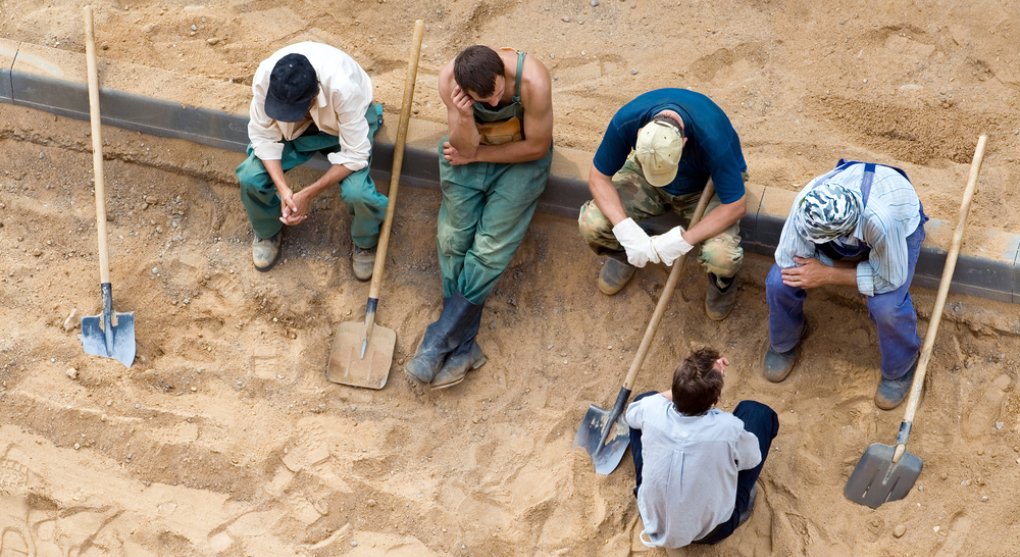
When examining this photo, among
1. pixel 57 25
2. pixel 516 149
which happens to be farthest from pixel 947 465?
pixel 57 25

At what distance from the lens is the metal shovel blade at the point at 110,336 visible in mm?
5035

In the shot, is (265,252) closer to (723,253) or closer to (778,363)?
(723,253)

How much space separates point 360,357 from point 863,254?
2189 mm

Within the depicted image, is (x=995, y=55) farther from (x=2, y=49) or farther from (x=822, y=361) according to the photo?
(x=2, y=49)

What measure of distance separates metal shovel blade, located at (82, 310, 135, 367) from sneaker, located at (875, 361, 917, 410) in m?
3.24

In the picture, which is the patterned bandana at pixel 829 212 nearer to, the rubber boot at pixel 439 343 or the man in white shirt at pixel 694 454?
the man in white shirt at pixel 694 454

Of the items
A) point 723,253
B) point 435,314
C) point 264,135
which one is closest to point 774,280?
point 723,253

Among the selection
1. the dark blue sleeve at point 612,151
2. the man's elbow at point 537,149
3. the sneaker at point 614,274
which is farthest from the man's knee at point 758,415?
the man's elbow at point 537,149

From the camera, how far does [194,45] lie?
581cm

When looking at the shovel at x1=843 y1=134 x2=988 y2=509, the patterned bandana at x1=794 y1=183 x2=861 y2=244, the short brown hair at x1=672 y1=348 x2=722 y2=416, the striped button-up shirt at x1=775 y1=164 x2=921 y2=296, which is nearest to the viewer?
the short brown hair at x1=672 y1=348 x2=722 y2=416

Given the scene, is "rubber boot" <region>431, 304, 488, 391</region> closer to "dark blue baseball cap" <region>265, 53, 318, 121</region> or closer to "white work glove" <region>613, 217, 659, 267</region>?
"white work glove" <region>613, 217, 659, 267</region>

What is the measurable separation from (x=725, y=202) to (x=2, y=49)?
357 centimetres

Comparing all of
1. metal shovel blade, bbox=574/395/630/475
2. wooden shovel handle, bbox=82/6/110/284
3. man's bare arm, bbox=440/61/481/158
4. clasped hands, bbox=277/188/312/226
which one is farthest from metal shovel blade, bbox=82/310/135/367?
metal shovel blade, bbox=574/395/630/475

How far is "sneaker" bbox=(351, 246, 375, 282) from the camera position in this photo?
207 inches
